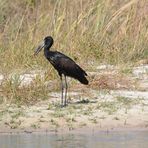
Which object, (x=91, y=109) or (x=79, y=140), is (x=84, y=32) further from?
(x=79, y=140)

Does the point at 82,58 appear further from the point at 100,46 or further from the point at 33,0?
the point at 33,0

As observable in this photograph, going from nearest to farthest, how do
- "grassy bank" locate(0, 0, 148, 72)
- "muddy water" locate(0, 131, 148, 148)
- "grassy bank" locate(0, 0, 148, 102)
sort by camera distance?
"muddy water" locate(0, 131, 148, 148)
"grassy bank" locate(0, 0, 148, 102)
"grassy bank" locate(0, 0, 148, 72)

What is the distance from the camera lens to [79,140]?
8195 mm

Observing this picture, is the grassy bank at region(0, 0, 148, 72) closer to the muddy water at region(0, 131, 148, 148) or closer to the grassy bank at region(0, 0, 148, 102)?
the grassy bank at region(0, 0, 148, 102)

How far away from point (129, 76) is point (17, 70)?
5.66 ft

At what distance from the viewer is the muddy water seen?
7.86 m

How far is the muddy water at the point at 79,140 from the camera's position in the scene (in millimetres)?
7855

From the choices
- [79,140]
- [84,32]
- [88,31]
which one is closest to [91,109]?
[79,140]

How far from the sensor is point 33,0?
48.4 feet

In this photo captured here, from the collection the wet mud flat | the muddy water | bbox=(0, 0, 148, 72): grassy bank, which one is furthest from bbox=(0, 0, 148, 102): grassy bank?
→ the muddy water

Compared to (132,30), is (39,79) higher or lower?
lower

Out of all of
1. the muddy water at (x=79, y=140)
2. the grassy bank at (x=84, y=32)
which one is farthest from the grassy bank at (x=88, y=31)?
the muddy water at (x=79, y=140)

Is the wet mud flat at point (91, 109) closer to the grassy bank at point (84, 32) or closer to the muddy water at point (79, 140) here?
the muddy water at point (79, 140)

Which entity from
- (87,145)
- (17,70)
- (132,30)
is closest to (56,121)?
(87,145)
